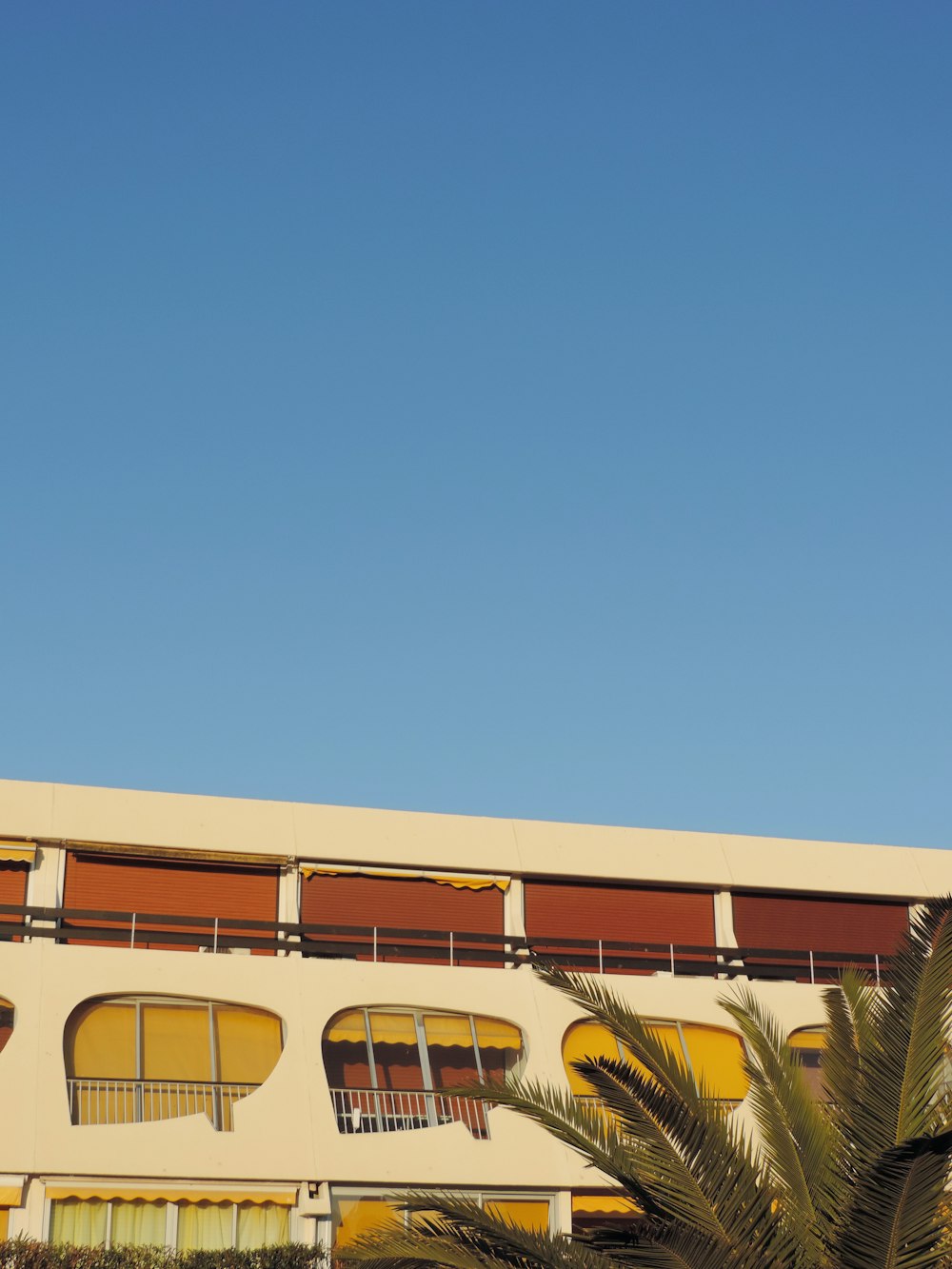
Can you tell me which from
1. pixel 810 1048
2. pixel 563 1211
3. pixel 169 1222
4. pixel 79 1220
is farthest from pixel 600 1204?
pixel 79 1220

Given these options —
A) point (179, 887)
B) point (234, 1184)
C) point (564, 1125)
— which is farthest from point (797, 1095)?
point (179, 887)

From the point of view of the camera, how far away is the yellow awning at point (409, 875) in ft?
79.0

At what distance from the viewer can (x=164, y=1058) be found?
68.5ft

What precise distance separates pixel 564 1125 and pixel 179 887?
1273 cm

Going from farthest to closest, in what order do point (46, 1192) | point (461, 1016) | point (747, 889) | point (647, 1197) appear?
1. point (747, 889)
2. point (461, 1016)
3. point (46, 1192)
4. point (647, 1197)

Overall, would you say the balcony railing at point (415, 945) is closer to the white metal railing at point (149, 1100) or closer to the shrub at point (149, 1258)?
the white metal railing at point (149, 1100)

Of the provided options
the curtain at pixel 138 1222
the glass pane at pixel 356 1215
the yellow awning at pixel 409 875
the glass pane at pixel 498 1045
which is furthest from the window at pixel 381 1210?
the yellow awning at pixel 409 875

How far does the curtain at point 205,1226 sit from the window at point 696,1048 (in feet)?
18.1

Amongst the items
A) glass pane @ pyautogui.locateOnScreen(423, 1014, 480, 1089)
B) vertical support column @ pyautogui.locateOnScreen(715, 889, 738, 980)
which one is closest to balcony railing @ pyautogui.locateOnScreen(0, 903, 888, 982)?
vertical support column @ pyautogui.locateOnScreen(715, 889, 738, 980)

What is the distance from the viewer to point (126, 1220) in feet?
63.0

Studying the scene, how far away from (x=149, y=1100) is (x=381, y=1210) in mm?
3423

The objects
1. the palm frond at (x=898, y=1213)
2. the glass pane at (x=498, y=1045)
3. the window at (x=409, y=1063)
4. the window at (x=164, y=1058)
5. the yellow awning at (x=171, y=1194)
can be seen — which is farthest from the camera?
the glass pane at (x=498, y=1045)

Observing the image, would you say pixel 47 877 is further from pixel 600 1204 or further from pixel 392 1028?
pixel 600 1204

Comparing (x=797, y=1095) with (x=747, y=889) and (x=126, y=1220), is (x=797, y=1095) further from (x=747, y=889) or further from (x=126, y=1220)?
(x=747, y=889)
